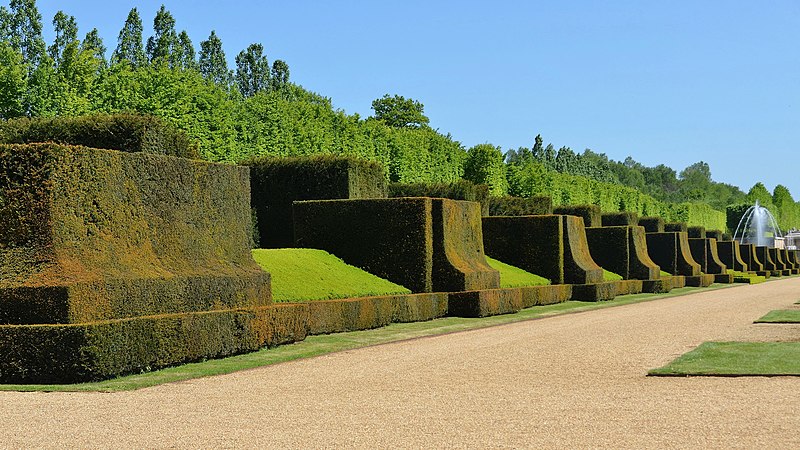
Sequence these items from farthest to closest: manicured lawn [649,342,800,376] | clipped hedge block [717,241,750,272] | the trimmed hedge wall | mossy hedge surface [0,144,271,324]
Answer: clipped hedge block [717,241,750,272]
the trimmed hedge wall
mossy hedge surface [0,144,271,324]
manicured lawn [649,342,800,376]

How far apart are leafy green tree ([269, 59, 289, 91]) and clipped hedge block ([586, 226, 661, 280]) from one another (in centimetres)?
5311

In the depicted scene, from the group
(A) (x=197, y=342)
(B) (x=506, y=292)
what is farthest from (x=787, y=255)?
(A) (x=197, y=342)

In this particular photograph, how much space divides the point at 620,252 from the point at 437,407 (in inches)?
1412

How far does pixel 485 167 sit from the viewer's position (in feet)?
218

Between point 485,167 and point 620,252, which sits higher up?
point 485,167

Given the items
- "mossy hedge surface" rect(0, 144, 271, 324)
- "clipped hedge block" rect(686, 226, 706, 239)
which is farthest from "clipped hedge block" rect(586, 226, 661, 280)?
"clipped hedge block" rect(686, 226, 706, 239)

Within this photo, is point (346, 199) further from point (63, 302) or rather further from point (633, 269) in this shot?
point (633, 269)

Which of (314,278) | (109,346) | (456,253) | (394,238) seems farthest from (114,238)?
(456,253)

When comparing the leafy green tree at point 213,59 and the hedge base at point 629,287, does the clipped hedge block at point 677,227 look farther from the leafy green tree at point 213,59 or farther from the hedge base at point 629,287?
the leafy green tree at point 213,59

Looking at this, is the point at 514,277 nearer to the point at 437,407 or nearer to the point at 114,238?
the point at 114,238

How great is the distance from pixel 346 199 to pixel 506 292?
529 centimetres

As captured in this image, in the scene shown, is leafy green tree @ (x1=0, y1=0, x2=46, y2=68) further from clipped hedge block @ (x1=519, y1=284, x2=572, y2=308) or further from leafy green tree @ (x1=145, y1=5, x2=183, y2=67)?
clipped hedge block @ (x1=519, y1=284, x2=572, y2=308)

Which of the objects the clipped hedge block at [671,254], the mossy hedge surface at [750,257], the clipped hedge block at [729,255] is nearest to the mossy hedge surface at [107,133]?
the clipped hedge block at [671,254]

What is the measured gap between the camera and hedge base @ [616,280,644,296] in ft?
140
